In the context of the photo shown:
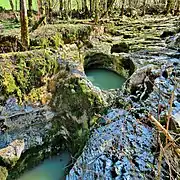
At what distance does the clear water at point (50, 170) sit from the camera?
330 inches

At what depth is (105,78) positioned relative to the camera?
12555 mm

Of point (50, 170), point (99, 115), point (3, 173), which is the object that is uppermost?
point (99, 115)

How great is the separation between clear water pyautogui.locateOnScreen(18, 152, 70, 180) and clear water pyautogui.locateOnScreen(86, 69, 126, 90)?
3548 millimetres

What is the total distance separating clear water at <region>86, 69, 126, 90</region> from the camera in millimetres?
11688

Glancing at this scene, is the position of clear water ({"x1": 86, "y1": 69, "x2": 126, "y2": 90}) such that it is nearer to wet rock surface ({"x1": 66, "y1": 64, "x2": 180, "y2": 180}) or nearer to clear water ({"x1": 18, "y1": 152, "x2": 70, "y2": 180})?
wet rock surface ({"x1": 66, "y1": 64, "x2": 180, "y2": 180})

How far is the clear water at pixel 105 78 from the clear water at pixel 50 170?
3.55 m

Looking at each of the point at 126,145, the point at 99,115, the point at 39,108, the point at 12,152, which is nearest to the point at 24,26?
the point at 39,108

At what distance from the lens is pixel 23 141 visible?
8.91m

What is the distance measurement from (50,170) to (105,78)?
5.25m

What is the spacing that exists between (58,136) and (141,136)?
11.6 ft

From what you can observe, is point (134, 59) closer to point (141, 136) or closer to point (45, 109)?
point (45, 109)

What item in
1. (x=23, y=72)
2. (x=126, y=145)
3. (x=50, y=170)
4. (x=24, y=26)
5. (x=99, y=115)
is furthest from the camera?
(x=24, y=26)

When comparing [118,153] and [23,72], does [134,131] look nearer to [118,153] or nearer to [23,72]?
[118,153]

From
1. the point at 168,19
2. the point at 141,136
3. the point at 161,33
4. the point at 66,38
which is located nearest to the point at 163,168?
the point at 141,136
